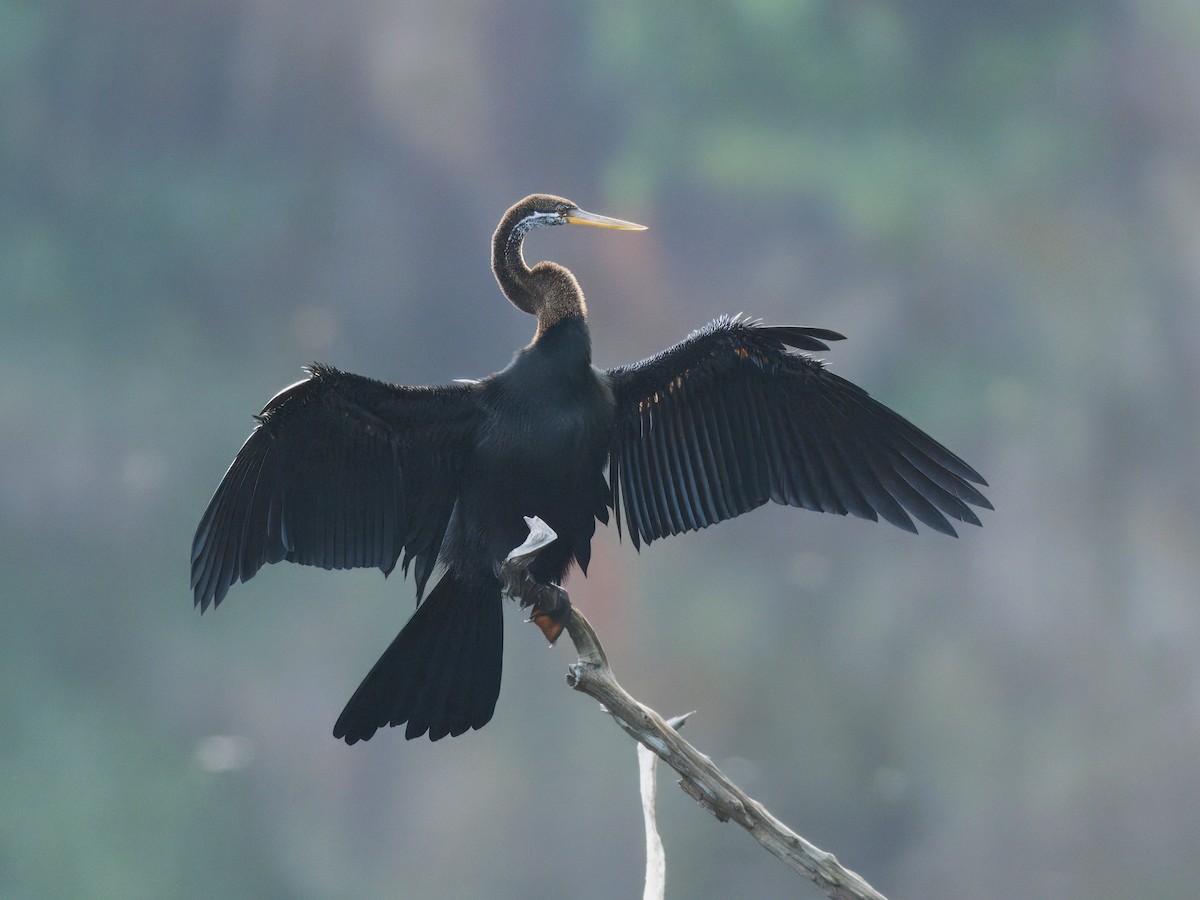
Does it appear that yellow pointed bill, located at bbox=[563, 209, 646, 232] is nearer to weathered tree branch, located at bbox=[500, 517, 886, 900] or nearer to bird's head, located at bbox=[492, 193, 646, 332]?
bird's head, located at bbox=[492, 193, 646, 332]

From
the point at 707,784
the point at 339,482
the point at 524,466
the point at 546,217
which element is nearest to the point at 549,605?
the point at 524,466

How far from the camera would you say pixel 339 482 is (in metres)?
3.07

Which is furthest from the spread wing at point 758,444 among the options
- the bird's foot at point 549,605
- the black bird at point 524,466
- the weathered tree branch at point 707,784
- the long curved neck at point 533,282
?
the weathered tree branch at point 707,784

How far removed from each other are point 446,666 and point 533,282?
1.03m

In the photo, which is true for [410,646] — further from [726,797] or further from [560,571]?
[726,797]

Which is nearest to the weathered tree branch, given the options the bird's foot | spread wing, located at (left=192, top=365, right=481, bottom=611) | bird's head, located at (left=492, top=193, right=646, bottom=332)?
the bird's foot

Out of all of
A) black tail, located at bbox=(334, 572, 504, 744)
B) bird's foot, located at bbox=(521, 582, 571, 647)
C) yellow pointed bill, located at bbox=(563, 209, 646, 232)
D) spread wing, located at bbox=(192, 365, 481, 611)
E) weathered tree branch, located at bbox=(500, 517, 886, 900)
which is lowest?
weathered tree branch, located at bbox=(500, 517, 886, 900)

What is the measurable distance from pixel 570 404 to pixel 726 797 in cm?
100

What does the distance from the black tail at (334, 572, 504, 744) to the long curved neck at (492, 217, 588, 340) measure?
0.72m

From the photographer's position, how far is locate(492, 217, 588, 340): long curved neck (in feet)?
9.64

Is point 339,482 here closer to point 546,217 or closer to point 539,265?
point 539,265

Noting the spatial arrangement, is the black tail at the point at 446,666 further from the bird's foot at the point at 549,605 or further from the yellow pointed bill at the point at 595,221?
the yellow pointed bill at the point at 595,221

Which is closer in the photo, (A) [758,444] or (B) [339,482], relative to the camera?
(B) [339,482]

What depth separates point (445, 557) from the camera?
119 inches
